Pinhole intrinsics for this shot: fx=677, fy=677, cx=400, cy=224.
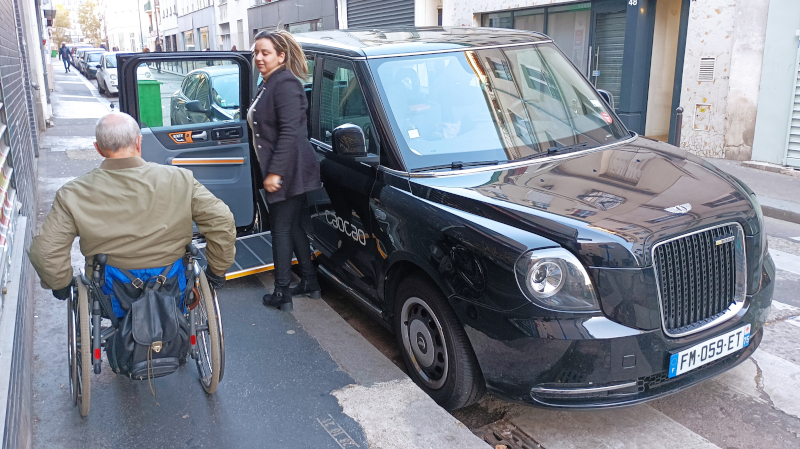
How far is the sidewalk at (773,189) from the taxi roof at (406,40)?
15.2 feet

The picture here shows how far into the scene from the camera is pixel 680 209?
122 inches

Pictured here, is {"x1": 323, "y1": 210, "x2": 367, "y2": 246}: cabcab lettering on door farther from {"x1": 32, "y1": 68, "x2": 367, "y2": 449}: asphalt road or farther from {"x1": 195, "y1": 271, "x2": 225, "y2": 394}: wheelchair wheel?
{"x1": 195, "y1": 271, "x2": 225, "y2": 394}: wheelchair wheel

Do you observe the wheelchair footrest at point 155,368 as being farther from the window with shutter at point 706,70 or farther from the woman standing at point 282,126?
the window with shutter at point 706,70

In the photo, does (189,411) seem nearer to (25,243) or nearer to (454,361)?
(454,361)

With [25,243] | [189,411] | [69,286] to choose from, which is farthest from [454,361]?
[25,243]

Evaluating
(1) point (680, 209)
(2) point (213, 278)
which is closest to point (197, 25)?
(2) point (213, 278)

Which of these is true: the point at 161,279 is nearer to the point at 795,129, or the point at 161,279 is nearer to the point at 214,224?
the point at 214,224

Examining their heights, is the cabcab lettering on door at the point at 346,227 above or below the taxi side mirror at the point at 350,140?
below

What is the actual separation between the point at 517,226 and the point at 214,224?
141 cm

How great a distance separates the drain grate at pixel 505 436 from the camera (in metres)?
3.35

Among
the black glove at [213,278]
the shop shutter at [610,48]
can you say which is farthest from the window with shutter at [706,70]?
the black glove at [213,278]

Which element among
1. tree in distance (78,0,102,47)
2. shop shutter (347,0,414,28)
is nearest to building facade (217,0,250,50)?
→ shop shutter (347,0,414,28)

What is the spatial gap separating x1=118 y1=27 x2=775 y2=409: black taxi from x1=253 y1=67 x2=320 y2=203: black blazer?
0.19 metres

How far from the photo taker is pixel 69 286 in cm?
313
